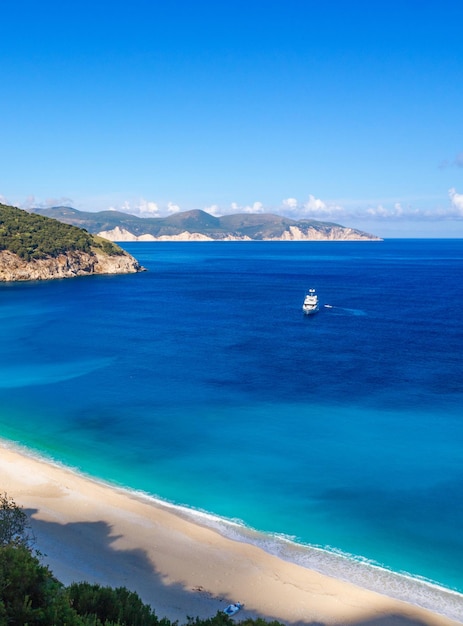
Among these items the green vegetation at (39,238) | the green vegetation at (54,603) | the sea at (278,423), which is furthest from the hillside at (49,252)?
the green vegetation at (54,603)

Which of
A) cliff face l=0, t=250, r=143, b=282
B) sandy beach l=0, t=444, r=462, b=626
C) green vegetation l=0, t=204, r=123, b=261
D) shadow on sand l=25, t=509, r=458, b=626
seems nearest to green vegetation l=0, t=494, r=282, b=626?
shadow on sand l=25, t=509, r=458, b=626

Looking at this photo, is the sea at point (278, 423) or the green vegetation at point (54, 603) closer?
the green vegetation at point (54, 603)

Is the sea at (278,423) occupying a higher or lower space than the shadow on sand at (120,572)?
higher

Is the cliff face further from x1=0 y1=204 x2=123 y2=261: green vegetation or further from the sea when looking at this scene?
the sea

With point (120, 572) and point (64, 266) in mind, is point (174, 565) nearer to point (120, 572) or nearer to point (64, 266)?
point (120, 572)

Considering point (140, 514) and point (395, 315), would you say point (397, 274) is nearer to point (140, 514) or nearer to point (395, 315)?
point (395, 315)

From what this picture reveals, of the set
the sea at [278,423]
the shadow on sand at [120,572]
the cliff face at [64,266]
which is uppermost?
the cliff face at [64,266]

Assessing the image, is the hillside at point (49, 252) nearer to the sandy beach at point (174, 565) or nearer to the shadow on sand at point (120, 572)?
the sandy beach at point (174, 565)
